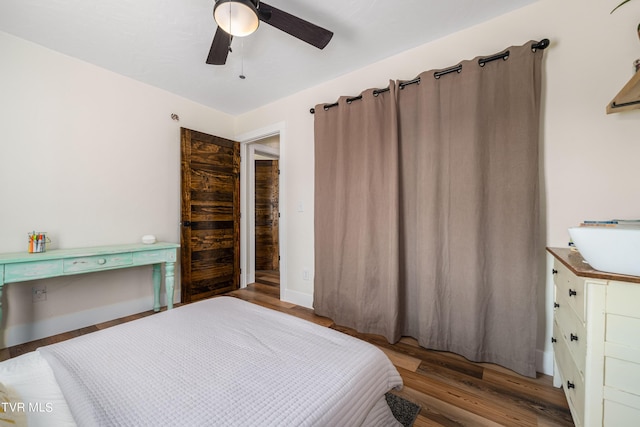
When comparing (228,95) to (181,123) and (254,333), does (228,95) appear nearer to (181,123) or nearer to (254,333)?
(181,123)

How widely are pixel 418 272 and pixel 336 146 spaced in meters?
1.42

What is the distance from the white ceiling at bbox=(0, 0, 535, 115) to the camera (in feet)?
5.68

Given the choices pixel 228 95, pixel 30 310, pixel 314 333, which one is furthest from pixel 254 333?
pixel 228 95

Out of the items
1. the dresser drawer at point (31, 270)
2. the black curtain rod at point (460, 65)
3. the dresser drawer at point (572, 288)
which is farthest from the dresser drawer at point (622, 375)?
the dresser drawer at point (31, 270)

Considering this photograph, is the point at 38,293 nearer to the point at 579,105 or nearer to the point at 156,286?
the point at 156,286

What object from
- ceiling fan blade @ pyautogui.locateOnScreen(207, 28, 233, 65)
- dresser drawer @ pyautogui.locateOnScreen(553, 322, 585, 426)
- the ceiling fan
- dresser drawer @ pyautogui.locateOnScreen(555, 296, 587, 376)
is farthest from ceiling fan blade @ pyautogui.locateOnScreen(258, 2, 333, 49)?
dresser drawer @ pyautogui.locateOnScreen(553, 322, 585, 426)

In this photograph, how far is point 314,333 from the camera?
1146 millimetres

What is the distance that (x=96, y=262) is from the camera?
2.13 metres

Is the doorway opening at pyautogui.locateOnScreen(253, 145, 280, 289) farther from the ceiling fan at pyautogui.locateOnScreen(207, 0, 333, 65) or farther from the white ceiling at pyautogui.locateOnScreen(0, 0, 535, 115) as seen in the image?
the ceiling fan at pyautogui.locateOnScreen(207, 0, 333, 65)

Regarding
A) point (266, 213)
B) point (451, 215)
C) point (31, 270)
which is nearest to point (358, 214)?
point (451, 215)

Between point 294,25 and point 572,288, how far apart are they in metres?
2.03

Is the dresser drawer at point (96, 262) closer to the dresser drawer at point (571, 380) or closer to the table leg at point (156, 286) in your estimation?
the table leg at point (156, 286)

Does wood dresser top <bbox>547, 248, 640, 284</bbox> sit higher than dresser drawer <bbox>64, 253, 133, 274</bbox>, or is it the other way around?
wood dresser top <bbox>547, 248, 640, 284</bbox>

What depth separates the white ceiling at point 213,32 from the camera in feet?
5.68
